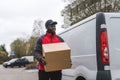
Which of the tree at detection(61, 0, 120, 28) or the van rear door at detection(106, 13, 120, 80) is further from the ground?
the tree at detection(61, 0, 120, 28)

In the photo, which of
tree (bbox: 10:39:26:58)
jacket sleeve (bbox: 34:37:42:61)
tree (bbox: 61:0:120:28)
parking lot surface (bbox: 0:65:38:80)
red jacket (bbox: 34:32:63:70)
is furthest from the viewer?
tree (bbox: 10:39:26:58)

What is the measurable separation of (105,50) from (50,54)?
0.94 meters

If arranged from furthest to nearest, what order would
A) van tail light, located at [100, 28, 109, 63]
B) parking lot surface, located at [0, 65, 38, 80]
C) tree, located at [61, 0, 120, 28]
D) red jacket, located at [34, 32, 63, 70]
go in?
tree, located at [61, 0, 120, 28]
parking lot surface, located at [0, 65, 38, 80]
red jacket, located at [34, 32, 63, 70]
van tail light, located at [100, 28, 109, 63]

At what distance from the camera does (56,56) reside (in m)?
6.30

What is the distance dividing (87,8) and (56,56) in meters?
28.3

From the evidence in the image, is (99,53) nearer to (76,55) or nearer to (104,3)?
(76,55)

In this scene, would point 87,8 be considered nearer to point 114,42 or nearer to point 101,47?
point 114,42

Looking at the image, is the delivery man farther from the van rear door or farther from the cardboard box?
the van rear door

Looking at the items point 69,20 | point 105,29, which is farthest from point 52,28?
point 69,20

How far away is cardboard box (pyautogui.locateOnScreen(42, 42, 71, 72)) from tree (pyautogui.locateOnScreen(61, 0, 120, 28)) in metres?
26.1

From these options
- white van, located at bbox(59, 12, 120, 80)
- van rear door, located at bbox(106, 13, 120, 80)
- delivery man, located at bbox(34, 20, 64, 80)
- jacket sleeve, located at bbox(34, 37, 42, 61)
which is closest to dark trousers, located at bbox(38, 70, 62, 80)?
delivery man, located at bbox(34, 20, 64, 80)

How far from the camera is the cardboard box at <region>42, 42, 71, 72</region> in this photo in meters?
6.24

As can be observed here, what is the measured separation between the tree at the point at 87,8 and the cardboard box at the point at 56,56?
26141mm

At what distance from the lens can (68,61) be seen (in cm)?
651
